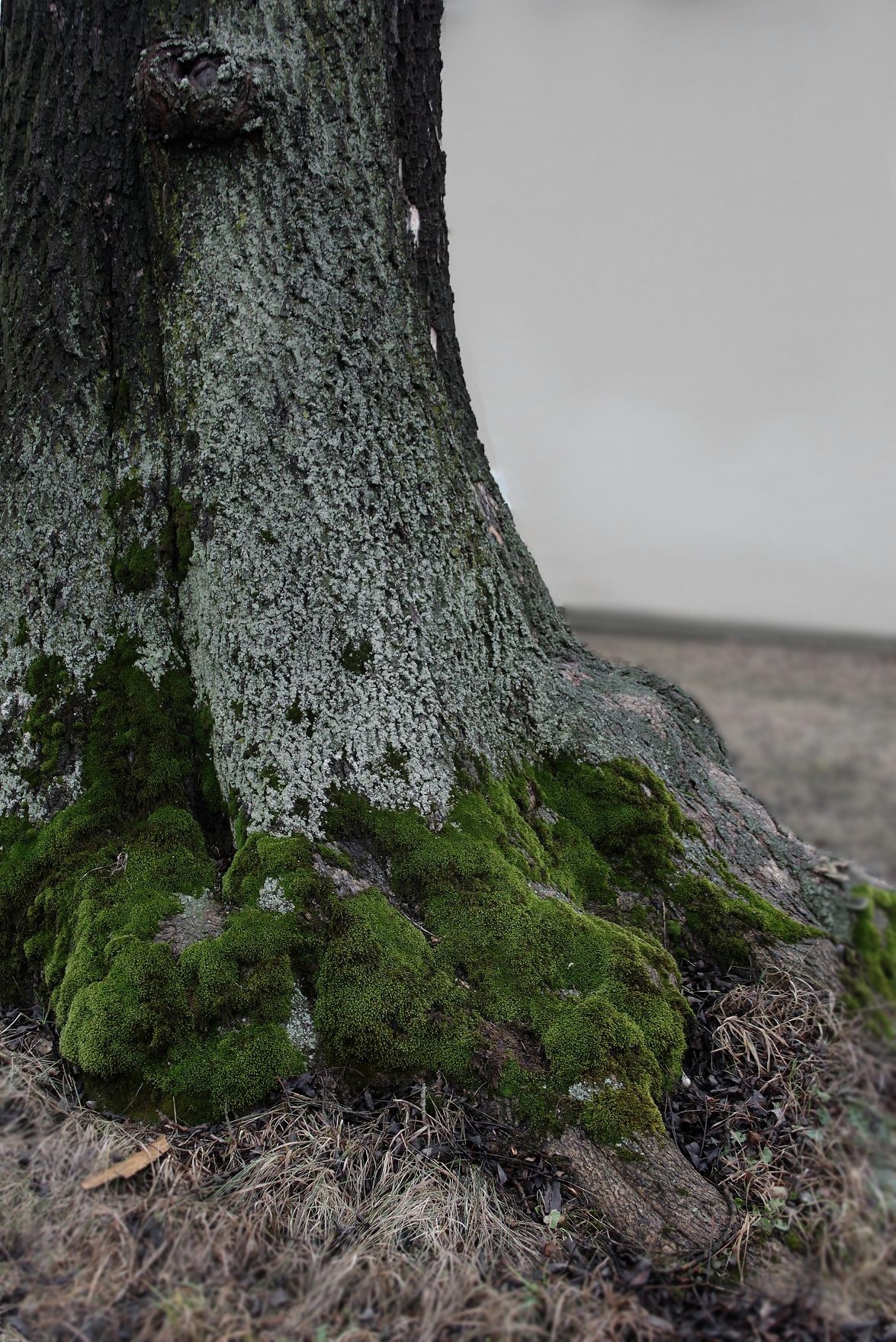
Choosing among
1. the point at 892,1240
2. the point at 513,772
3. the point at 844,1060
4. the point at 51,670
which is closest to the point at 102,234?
the point at 51,670

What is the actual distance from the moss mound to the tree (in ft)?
0.03

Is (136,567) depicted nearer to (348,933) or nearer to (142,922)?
(142,922)

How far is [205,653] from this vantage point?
97.4 inches

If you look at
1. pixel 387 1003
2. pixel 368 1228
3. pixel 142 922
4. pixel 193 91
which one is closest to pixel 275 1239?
pixel 368 1228

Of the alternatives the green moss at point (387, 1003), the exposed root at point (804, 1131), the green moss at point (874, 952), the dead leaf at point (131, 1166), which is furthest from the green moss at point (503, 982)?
the green moss at point (874, 952)

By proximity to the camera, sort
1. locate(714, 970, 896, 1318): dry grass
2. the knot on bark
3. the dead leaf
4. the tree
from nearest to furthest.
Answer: locate(714, 970, 896, 1318): dry grass < the dead leaf < the tree < the knot on bark

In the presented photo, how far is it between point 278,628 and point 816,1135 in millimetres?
1753

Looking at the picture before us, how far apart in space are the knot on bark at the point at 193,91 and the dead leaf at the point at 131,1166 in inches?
104

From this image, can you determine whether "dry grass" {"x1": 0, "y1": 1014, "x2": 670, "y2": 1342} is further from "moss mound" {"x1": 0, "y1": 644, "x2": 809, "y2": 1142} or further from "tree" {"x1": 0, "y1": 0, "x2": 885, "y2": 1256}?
"tree" {"x1": 0, "y1": 0, "x2": 885, "y2": 1256}

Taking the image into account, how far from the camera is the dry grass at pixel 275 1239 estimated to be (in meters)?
1.53

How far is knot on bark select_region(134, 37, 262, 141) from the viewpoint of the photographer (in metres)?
2.35

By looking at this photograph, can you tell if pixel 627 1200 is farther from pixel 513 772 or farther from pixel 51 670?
pixel 51 670

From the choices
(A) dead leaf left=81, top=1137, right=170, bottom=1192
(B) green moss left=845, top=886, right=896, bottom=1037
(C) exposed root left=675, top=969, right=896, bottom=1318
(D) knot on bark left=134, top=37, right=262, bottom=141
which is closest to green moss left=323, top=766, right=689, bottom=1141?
(C) exposed root left=675, top=969, right=896, bottom=1318

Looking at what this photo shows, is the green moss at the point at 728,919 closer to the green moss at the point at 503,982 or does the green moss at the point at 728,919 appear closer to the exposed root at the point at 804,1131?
the exposed root at the point at 804,1131
